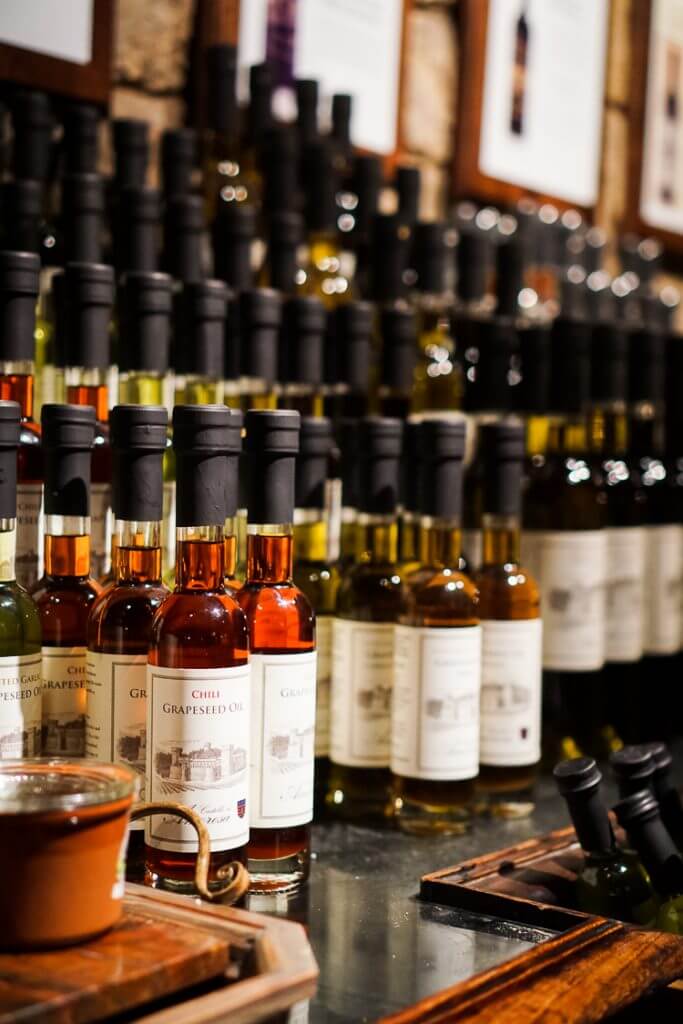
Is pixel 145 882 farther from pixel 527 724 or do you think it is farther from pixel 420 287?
pixel 420 287

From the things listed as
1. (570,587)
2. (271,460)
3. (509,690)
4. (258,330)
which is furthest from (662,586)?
(271,460)

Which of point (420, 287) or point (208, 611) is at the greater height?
point (420, 287)

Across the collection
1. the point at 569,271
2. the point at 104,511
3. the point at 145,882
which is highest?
the point at 569,271

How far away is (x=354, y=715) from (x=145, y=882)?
338 mm

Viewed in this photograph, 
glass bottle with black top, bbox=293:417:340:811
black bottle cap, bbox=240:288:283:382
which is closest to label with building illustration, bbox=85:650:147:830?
glass bottle with black top, bbox=293:417:340:811

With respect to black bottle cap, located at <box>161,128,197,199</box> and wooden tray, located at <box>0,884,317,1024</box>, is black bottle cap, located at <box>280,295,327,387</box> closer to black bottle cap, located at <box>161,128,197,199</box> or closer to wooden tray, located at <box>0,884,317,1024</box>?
black bottle cap, located at <box>161,128,197,199</box>

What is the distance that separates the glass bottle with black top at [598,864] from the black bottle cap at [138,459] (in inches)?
17.1

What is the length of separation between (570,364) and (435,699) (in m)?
0.56

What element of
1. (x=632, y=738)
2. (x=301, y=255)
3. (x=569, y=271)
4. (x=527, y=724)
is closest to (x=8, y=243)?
(x=301, y=255)

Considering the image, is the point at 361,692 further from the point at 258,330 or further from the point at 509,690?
the point at 258,330

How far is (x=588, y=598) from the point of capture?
1582mm

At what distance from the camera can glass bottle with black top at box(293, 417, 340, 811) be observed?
129 centimetres

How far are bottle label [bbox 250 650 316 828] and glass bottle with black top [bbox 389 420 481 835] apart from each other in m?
0.19

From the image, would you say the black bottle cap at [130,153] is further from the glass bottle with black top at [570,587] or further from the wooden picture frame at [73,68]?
the glass bottle with black top at [570,587]
